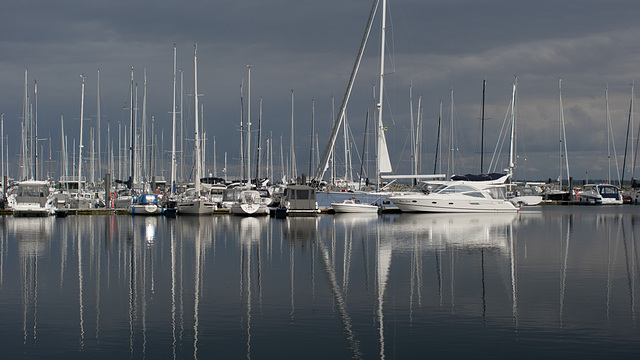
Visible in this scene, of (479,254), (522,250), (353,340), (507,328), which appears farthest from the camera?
(522,250)

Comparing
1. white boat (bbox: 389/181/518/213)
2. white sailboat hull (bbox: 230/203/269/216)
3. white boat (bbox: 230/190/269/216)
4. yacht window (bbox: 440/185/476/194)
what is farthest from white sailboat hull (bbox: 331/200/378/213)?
yacht window (bbox: 440/185/476/194)

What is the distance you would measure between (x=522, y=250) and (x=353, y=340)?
20.8 m

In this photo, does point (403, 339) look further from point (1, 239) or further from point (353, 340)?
point (1, 239)

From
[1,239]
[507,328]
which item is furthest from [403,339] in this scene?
[1,239]

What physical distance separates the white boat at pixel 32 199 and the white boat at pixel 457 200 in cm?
3244

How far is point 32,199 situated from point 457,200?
40.0m

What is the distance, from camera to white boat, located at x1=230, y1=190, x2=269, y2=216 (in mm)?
62188

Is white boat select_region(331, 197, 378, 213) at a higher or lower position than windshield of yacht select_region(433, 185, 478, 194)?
lower

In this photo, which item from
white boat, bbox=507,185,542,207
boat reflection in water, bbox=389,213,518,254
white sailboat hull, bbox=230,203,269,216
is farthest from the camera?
white boat, bbox=507,185,542,207

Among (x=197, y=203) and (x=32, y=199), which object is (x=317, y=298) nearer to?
(x=197, y=203)

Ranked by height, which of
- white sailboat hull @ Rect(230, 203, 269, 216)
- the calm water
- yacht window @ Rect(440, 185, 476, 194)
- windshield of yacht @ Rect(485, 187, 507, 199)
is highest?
yacht window @ Rect(440, 185, 476, 194)

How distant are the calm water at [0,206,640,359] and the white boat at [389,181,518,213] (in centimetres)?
2729

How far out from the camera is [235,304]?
762 inches

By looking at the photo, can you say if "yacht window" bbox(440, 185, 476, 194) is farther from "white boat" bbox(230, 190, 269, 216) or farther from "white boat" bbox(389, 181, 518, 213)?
"white boat" bbox(230, 190, 269, 216)
